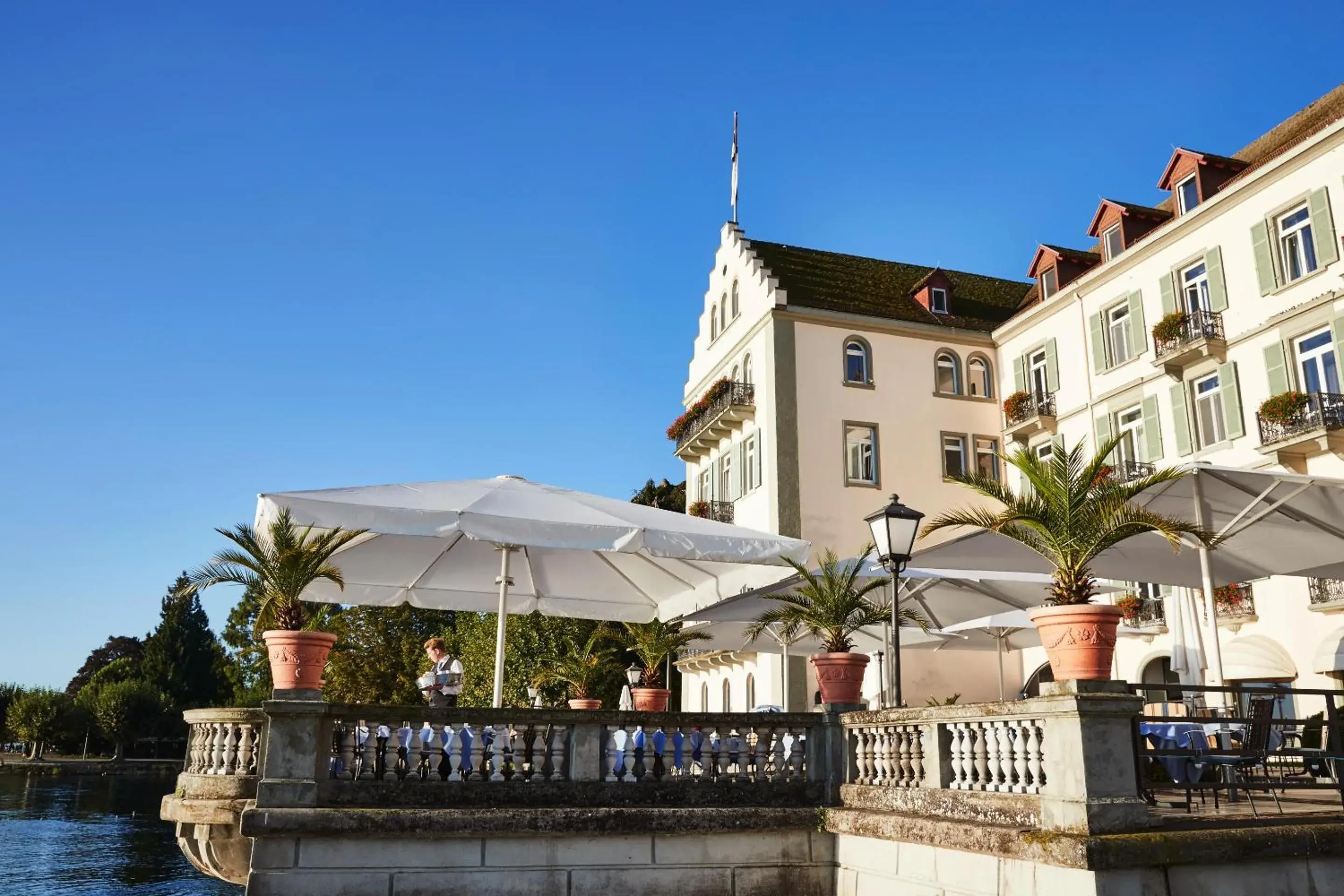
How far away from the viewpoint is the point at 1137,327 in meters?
27.4

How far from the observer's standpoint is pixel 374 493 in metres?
10.6

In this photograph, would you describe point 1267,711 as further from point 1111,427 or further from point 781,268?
point 781,268

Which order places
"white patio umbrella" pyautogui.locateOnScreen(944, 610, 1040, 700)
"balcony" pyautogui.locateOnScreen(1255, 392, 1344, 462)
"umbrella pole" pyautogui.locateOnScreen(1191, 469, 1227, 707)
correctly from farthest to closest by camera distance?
"balcony" pyautogui.locateOnScreen(1255, 392, 1344, 462)
"white patio umbrella" pyautogui.locateOnScreen(944, 610, 1040, 700)
"umbrella pole" pyautogui.locateOnScreen(1191, 469, 1227, 707)

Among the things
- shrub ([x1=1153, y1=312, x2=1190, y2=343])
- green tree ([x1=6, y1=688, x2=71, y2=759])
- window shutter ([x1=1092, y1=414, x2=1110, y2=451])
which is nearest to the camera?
shrub ([x1=1153, y1=312, x2=1190, y2=343])

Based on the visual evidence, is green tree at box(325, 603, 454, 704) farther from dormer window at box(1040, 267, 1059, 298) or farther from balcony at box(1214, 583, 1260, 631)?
balcony at box(1214, 583, 1260, 631)

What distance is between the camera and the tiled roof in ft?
106

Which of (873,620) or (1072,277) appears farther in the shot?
(1072,277)

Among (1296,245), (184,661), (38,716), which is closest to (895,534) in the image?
(1296,245)

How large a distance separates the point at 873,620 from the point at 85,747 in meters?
78.6

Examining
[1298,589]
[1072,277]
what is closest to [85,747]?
[1072,277]

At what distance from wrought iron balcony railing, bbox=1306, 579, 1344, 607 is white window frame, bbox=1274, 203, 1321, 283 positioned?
6206 millimetres

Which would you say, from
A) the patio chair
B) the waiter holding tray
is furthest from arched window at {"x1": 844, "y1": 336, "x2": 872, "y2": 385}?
the patio chair

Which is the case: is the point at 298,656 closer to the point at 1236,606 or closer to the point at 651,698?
the point at 651,698

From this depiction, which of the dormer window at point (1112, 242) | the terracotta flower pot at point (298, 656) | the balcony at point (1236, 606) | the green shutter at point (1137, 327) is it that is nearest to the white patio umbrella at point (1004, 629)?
the balcony at point (1236, 606)
